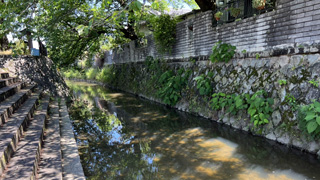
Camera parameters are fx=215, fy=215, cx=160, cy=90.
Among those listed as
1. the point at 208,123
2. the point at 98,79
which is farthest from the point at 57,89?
the point at 98,79

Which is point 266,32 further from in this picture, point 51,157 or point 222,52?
point 51,157

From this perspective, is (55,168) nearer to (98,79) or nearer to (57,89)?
(57,89)

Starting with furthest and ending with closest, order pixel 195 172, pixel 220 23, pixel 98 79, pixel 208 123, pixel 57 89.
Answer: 1. pixel 98 79
2. pixel 57 89
3. pixel 220 23
4. pixel 208 123
5. pixel 195 172

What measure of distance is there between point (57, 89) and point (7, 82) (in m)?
3.37

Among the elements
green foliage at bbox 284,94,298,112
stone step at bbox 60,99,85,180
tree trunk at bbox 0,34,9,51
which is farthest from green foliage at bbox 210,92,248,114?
tree trunk at bbox 0,34,9,51

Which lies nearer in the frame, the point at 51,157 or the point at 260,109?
the point at 51,157

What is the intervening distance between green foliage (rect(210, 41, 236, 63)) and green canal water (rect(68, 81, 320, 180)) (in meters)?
1.99

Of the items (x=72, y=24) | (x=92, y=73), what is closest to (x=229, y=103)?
(x=72, y=24)

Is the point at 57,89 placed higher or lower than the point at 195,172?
higher

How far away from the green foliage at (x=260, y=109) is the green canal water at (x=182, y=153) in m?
0.47

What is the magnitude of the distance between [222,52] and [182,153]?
355 centimetres

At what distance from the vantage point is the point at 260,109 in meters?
4.98

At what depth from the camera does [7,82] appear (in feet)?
20.0

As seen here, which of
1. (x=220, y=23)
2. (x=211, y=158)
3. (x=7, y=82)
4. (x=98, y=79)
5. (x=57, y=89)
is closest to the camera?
(x=211, y=158)
